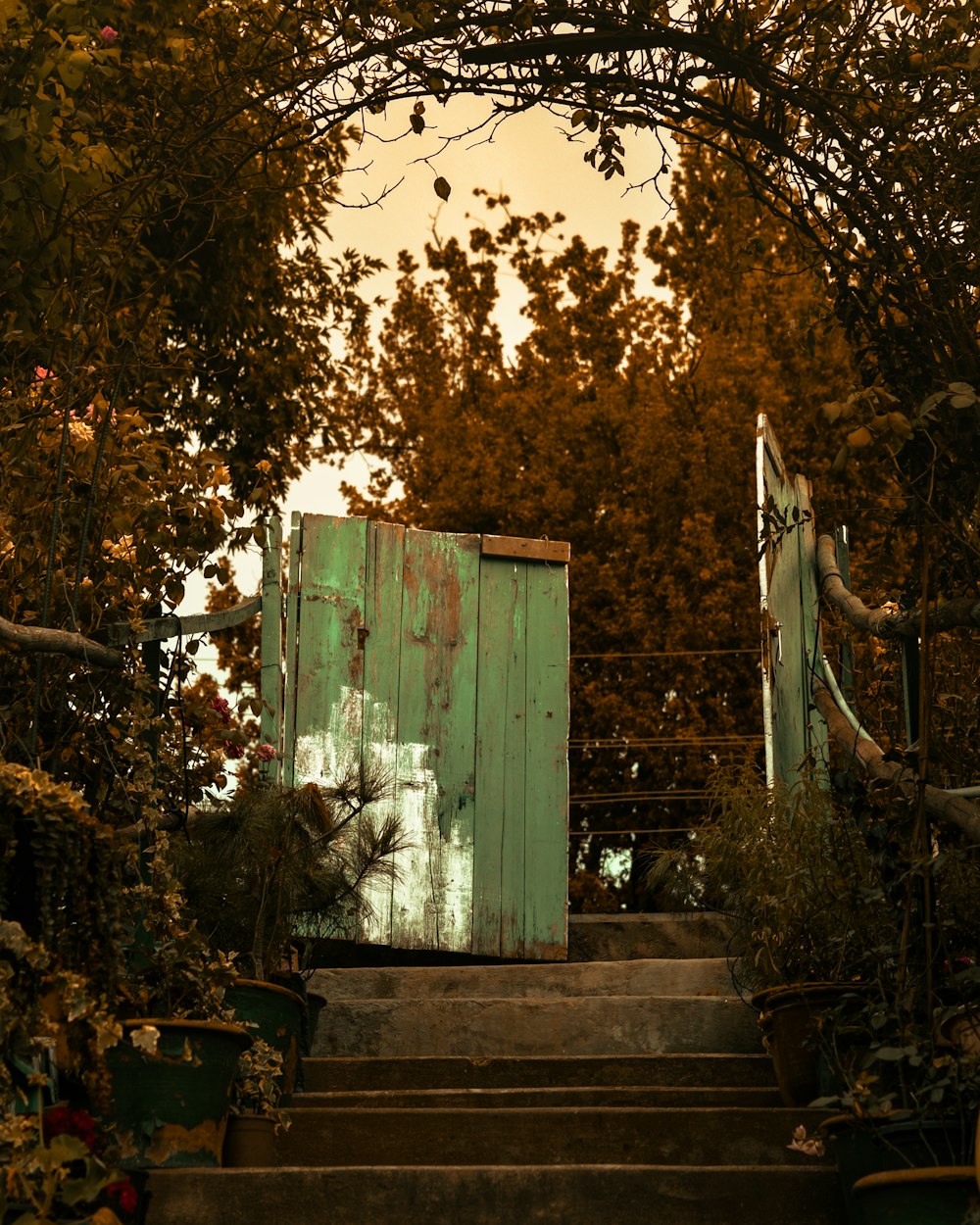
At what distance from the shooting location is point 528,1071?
3.88 m

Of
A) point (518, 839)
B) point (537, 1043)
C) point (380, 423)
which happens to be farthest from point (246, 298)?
point (380, 423)

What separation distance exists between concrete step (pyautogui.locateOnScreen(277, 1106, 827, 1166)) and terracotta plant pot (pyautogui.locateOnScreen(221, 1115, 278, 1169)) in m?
0.20

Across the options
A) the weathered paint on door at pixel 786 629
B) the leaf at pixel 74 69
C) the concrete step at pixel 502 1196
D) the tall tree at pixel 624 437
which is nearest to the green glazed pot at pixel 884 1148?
the concrete step at pixel 502 1196

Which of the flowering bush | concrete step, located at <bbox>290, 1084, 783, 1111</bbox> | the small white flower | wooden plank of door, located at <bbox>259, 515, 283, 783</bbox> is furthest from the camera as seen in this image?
wooden plank of door, located at <bbox>259, 515, 283, 783</bbox>

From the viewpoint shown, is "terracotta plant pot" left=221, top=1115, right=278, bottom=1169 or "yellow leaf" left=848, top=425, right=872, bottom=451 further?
"terracotta plant pot" left=221, top=1115, right=278, bottom=1169

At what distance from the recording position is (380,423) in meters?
14.8

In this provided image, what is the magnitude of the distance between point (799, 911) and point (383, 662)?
2.47 m

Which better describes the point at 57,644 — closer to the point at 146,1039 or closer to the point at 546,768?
the point at 146,1039

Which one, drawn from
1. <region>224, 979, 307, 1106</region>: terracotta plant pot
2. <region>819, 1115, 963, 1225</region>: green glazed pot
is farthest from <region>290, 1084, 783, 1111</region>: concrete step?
<region>819, 1115, 963, 1225</region>: green glazed pot

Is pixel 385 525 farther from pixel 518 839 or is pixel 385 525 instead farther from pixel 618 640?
pixel 618 640

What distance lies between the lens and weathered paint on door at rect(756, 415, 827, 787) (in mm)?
5137

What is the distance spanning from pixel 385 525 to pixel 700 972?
7.14 feet

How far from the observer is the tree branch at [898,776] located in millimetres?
2814

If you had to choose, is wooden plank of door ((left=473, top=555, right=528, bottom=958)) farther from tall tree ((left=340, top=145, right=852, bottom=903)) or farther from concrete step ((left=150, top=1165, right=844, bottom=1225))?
tall tree ((left=340, top=145, right=852, bottom=903))
